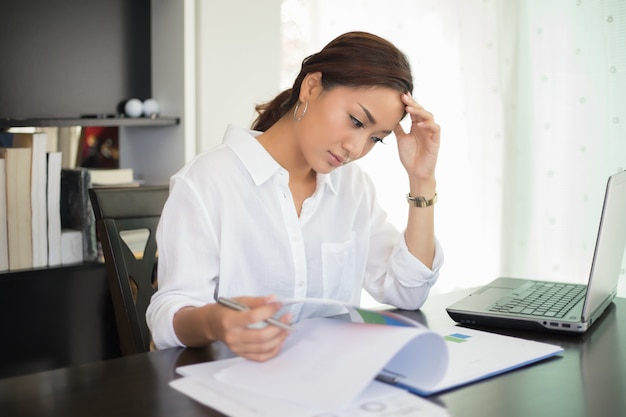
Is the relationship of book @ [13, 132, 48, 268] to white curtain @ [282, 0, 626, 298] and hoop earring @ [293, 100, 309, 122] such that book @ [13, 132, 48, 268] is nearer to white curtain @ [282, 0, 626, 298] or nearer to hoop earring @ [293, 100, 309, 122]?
hoop earring @ [293, 100, 309, 122]

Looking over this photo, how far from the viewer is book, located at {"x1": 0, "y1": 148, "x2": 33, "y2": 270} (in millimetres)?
2008

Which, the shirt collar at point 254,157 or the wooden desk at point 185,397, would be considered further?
the shirt collar at point 254,157

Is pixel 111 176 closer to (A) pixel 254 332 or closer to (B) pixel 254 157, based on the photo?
(B) pixel 254 157

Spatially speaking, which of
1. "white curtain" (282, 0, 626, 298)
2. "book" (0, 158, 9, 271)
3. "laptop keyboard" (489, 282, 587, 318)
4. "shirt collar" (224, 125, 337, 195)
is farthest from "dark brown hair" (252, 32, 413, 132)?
"white curtain" (282, 0, 626, 298)

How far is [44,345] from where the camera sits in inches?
79.9

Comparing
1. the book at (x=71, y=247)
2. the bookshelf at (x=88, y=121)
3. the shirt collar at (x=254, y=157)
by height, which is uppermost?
the bookshelf at (x=88, y=121)

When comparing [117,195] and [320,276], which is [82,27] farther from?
[320,276]

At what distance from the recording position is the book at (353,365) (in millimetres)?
842

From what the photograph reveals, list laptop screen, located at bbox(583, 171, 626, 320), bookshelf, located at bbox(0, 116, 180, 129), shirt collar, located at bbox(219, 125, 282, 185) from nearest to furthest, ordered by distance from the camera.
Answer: laptop screen, located at bbox(583, 171, 626, 320) → shirt collar, located at bbox(219, 125, 282, 185) → bookshelf, located at bbox(0, 116, 180, 129)

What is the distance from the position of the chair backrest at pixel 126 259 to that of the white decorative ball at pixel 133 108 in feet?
2.59

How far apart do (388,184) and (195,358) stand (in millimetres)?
1991

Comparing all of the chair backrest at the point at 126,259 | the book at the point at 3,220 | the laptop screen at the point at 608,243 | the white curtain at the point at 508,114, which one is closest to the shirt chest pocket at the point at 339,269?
the chair backrest at the point at 126,259

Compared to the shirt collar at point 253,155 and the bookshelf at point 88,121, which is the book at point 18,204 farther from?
the shirt collar at point 253,155

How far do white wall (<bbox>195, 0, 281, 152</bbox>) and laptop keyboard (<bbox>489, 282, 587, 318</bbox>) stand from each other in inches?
43.9
